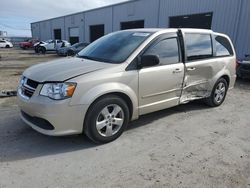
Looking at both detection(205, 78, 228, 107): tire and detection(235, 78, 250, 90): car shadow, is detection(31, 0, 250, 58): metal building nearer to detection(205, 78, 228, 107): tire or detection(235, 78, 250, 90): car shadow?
detection(235, 78, 250, 90): car shadow

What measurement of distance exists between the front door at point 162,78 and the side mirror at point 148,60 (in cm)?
10

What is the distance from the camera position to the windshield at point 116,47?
391cm

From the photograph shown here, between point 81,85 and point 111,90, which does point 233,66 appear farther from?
point 81,85

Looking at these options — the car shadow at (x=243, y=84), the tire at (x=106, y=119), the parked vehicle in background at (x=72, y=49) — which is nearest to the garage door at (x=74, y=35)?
the parked vehicle in background at (x=72, y=49)

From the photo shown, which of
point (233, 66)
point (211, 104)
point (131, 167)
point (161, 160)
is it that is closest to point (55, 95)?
point (131, 167)

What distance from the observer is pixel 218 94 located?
5695 millimetres

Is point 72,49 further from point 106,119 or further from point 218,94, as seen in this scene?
point 106,119

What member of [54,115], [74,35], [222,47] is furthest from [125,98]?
[74,35]

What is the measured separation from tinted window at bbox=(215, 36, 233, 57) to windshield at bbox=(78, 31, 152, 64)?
2.13 meters

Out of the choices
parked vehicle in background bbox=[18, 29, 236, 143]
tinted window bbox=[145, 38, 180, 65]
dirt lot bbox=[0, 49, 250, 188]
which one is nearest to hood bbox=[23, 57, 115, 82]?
parked vehicle in background bbox=[18, 29, 236, 143]

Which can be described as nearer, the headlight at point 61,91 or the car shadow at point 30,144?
the headlight at point 61,91

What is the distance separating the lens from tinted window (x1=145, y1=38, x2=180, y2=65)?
4109 millimetres

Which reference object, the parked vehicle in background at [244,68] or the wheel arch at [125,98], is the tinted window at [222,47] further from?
the parked vehicle in background at [244,68]

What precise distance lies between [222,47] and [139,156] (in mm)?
3706
